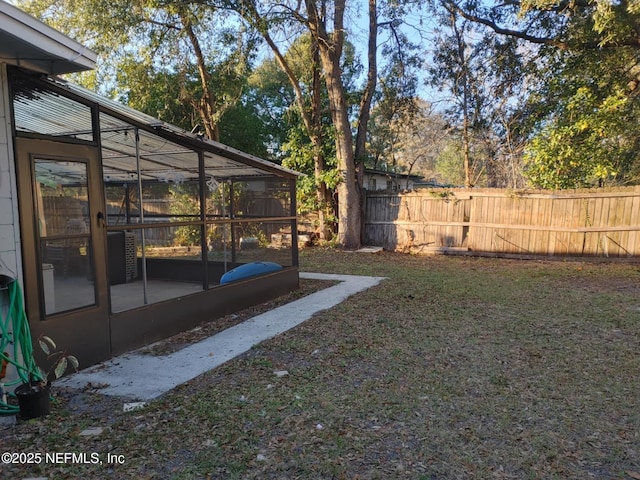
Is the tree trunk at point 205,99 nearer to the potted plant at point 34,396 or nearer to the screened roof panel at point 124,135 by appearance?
the screened roof panel at point 124,135

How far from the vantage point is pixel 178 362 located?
423 centimetres

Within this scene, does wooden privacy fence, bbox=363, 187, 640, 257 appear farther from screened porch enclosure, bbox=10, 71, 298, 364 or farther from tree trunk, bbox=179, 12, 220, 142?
tree trunk, bbox=179, 12, 220, 142

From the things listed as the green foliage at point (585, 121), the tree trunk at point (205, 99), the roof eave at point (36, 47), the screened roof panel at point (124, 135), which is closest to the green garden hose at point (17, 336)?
the screened roof panel at point (124, 135)

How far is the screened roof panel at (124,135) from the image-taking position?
12.2ft

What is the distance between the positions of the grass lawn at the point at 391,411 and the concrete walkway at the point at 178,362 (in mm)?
187

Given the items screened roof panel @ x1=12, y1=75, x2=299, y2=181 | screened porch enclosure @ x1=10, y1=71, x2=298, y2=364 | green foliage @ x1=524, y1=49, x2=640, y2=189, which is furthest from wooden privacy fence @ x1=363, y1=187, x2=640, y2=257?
screened roof panel @ x1=12, y1=75, x2=299, y2=181

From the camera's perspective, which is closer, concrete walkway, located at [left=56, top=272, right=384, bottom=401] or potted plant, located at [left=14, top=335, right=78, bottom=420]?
potted plant, located at [left=14, top=335, right=78, bottom=420]

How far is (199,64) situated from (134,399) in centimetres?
1221

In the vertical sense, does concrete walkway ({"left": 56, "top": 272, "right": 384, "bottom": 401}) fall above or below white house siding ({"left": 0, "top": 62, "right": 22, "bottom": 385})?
below

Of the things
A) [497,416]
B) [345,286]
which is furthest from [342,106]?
[497,416]

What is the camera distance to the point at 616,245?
990 centimetres

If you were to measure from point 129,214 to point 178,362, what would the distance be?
4.87 metres

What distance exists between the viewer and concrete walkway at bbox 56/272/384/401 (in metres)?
3.66

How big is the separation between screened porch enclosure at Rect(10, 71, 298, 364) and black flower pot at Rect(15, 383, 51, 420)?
0.62 metres
